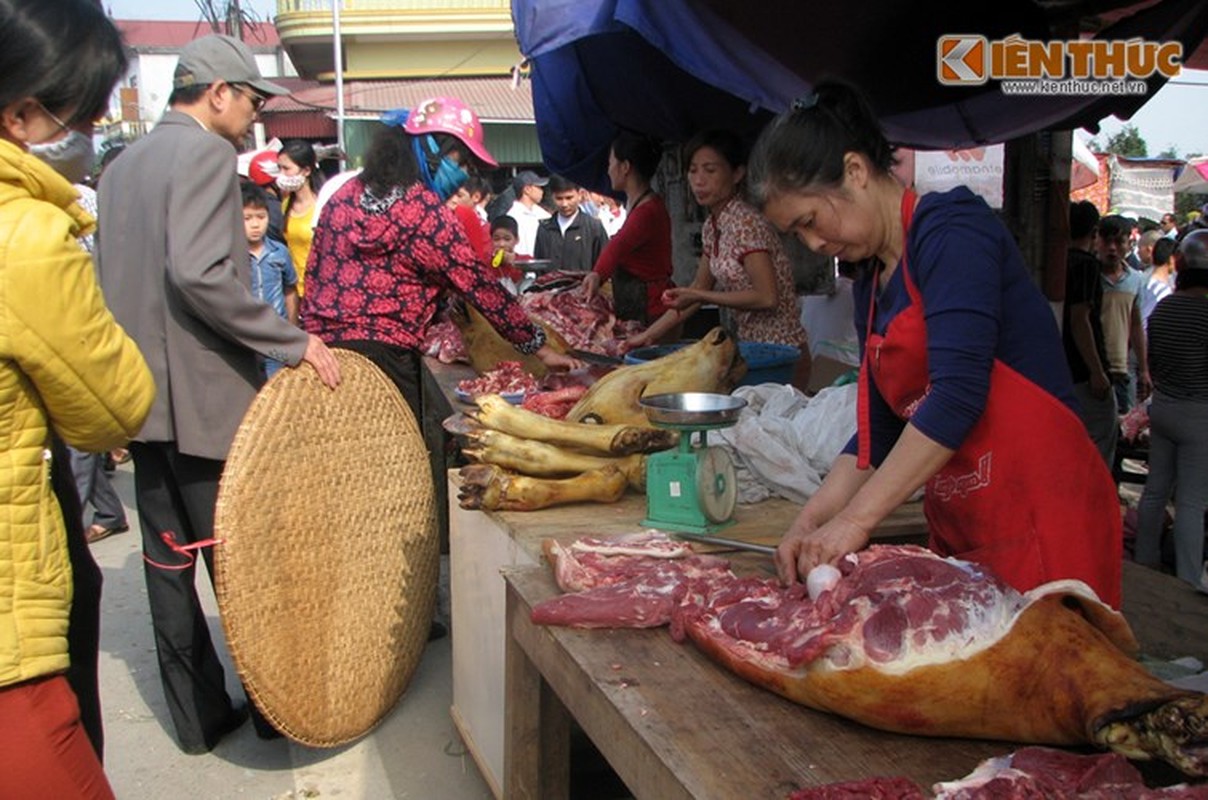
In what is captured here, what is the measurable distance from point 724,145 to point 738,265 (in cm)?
62

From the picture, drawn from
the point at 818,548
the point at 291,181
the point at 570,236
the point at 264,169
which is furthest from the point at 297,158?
the point at 818,548

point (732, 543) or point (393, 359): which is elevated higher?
point (393, 359)

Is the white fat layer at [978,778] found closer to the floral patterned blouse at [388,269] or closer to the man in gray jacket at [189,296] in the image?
the man in gray jacket at [189,296]

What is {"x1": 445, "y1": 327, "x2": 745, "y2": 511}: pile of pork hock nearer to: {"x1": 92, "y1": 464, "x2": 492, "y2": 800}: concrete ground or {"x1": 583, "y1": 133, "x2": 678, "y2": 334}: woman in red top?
{"x1": 92, "y1": 464, "x2": 492, "y2": 800}: concrete ground

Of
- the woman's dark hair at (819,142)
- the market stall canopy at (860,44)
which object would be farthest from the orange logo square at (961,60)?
the woman's dark hair at (819,142)

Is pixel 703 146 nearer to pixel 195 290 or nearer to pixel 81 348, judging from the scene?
pixel 195 290

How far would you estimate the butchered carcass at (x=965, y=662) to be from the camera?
1606 millimetres

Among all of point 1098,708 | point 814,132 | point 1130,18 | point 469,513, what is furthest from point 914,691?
point 1130,18

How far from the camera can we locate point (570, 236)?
10797 millimetres

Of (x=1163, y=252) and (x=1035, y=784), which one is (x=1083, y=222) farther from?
(x=1035, y=784)

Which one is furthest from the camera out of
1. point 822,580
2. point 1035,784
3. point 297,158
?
point 297,158

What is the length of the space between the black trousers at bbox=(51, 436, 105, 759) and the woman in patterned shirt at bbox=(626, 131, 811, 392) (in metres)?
3.00

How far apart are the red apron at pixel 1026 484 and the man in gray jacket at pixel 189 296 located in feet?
7.65

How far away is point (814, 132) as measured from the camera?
225 centimetres
